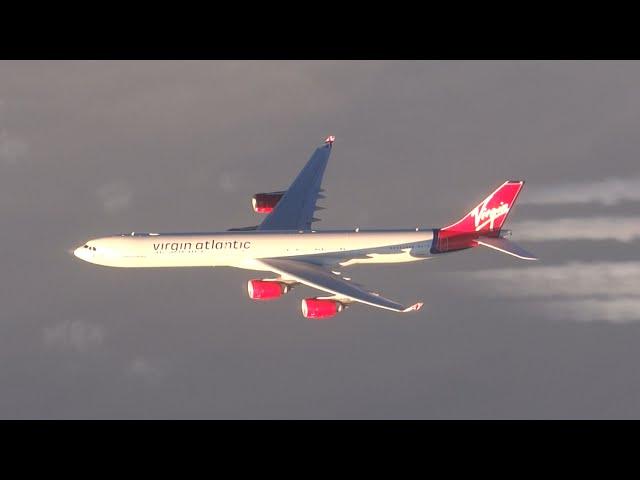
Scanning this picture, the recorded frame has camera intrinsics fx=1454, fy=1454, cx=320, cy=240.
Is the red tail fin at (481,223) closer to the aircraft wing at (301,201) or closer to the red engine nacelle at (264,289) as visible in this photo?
the aircraft wing at (301,201)

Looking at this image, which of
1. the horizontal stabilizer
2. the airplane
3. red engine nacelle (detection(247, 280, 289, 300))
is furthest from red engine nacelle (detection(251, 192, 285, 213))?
the horizontal stabilizer

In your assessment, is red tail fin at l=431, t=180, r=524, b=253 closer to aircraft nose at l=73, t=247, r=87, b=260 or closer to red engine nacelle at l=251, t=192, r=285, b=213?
red engine nacelle at l=251, t=192, r=285, b=213

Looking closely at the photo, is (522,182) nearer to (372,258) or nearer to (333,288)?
(372,258)

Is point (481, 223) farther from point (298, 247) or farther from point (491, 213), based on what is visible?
point (298, 247)

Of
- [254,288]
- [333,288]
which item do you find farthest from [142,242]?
[333,288]

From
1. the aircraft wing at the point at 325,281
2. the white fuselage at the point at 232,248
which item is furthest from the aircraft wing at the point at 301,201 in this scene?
the aircraft wing at the point at 325,281

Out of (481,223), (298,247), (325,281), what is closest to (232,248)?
(298,247)
